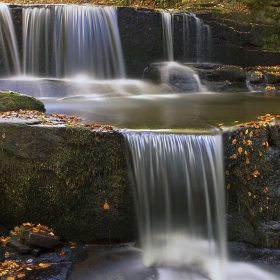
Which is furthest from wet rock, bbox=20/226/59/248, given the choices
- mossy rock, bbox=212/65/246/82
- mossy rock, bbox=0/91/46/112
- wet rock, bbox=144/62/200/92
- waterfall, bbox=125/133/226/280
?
mossy rock, bbox=212/65/246/82

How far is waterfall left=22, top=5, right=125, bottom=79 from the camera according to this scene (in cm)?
1080

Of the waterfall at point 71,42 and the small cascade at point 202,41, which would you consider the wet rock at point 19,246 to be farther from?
the small cascade at point 202,41


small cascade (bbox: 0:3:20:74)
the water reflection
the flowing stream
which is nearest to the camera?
the flowing stream

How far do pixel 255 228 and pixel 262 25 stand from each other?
1057cm

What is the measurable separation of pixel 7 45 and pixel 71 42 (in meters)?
1.89

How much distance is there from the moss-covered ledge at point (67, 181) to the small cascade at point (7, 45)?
7106 millimetres

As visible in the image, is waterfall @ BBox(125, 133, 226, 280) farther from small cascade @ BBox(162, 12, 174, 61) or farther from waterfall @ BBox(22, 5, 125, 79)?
small cascade @ BBox(162, 12, 174, 61)

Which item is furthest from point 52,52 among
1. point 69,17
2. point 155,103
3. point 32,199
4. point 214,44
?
point 32,199

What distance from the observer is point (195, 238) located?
4.39 m

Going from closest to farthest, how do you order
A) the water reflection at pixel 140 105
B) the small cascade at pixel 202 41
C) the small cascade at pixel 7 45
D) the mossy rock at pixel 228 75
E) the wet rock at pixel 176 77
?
the water reflection at pixel 140 105 → the wet rock at pixel 176 77 → the small cascade at pixel 7 45 → the mossy rock at pixel 228 75 → the small cascade at pixel 202 41

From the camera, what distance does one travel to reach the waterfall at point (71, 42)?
10.8 metres

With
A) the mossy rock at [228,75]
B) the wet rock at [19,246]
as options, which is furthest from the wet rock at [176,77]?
the wet rock at [19,246]

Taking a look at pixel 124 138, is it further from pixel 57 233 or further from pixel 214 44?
pixel 214 44

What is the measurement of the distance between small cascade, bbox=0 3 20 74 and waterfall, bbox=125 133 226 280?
7.62 m
